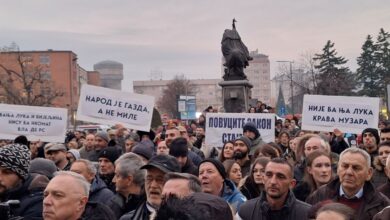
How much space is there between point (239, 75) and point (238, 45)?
114 centimetres

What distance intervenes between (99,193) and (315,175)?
7.16ft

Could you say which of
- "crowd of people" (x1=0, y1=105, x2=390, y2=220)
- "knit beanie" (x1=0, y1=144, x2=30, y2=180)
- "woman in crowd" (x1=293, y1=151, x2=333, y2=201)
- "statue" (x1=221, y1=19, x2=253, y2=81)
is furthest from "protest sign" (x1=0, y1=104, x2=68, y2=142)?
"statue" (x1=221, y1=19, x2=253, y2=81)

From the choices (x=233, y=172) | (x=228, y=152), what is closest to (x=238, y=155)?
(x=228, y=152)

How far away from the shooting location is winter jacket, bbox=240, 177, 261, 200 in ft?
21.8

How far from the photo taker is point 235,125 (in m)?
11.1

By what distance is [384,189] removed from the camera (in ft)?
19.7

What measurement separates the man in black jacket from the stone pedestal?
1476 cm

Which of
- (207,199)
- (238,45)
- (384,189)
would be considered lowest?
(384,189)

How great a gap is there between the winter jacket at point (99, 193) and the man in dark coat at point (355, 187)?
1898 millimetres

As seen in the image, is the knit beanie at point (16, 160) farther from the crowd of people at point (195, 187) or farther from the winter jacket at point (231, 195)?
the winter jacket at point (231, 195)

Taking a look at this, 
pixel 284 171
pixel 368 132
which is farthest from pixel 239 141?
pixel 284 171

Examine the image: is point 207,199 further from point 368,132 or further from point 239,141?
point 368,132

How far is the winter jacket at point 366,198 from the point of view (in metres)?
5.26

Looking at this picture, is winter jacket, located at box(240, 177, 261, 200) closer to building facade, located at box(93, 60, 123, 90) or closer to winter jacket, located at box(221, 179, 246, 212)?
winter jacket, located at box(221, 179, 246, 212)
